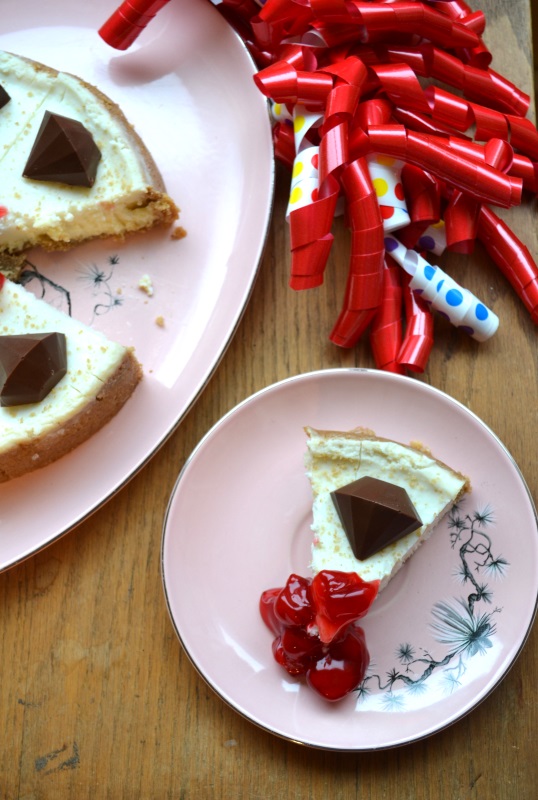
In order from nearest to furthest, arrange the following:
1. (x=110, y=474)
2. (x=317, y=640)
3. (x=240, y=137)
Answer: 1. (x=317, y=640)
2. (x=110, y=474)
3. (x=240, y=137)

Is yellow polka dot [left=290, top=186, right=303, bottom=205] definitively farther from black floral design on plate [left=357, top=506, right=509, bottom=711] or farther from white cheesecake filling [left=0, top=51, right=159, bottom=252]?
black floral design on plate [left=357, top=506, right=509, bottom=711]

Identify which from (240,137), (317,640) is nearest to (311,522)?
(317,640)

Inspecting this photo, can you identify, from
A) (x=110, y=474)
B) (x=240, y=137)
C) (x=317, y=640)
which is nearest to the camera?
(x=317, y=640)

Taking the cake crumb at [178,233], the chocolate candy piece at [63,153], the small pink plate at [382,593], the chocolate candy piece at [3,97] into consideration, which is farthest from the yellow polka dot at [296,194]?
the chocolate candy piece at [3,97]

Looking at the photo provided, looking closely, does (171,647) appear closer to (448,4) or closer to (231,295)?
(231,295)

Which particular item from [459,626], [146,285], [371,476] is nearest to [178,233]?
[146,285]

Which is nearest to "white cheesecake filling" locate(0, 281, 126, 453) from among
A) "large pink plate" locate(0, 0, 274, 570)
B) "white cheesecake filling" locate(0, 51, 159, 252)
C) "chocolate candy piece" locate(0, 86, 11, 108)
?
"large pink plate" locate(0, 0, 274, 570)
